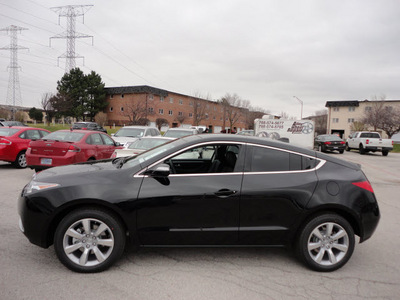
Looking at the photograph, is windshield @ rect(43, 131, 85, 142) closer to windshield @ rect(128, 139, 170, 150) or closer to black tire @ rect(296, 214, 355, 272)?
windshield @ rect(128, 139, 170, 150)

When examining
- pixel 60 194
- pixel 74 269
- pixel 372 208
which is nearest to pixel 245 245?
pixel 372 208

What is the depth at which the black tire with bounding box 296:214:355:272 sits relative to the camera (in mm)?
3242

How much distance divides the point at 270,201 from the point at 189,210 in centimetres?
92

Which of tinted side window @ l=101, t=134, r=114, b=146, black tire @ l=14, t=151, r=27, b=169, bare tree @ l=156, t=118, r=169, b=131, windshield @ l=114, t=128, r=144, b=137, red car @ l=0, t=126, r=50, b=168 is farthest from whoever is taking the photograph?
bare tree @ l=156, t=118, r=169, b=131

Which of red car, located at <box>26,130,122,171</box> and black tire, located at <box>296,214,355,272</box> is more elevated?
red car, located at <box>26,130,122,171</box>

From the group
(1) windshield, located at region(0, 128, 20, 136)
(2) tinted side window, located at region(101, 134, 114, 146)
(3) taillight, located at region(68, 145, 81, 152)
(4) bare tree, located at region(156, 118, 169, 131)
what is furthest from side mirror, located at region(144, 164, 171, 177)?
(4) bare tree, located at region(156, 118, 169, 131)

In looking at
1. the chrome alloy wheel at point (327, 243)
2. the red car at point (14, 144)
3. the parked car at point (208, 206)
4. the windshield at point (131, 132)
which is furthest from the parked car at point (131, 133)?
the chrome alloy wheel at point (327, 243)

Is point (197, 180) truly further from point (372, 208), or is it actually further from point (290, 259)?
point (372, 208)

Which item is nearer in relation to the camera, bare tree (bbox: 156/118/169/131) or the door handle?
the door handle

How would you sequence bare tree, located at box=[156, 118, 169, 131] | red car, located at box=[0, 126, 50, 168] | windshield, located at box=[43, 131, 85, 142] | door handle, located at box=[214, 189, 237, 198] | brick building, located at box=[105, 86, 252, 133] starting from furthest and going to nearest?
bare tree, located at box=[156, 118, 169, 131] < brick building, located at box=[105, 86, 252, 133] < red car, located at box=[0, 126, 50, 168] < windshield, located at box=[43, 131, 85, 142] < door handle, located at box=[214, 189, 237, 198]

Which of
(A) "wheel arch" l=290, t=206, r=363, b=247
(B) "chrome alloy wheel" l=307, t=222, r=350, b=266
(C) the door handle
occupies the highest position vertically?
(C) the door handle

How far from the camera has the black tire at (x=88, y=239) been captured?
118 inches

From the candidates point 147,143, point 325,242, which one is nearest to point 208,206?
point 325,242

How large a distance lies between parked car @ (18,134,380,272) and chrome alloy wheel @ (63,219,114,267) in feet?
0.03
